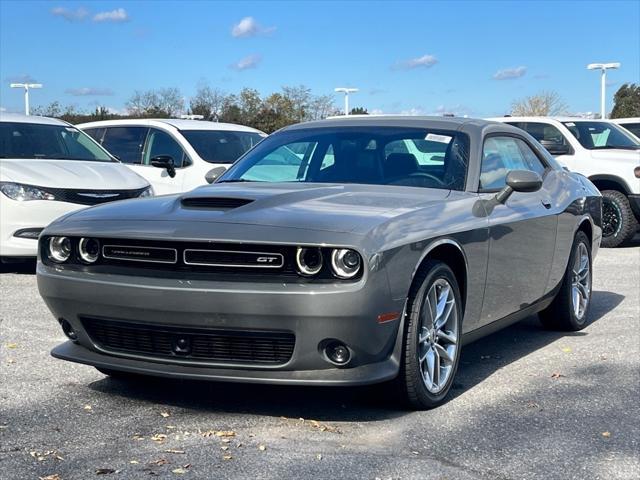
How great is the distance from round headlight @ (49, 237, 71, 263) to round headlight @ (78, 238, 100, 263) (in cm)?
11

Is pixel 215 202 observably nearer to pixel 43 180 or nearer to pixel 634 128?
pixel 43 180

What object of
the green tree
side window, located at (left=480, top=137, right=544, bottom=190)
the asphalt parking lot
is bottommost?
the asphalt parking lot

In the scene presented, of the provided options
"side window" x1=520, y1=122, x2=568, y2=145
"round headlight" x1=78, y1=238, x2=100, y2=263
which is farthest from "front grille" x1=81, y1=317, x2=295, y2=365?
"side window" x1=520, y1=122, x2=568, y2=145

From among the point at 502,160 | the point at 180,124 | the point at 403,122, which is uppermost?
the point at 180,124

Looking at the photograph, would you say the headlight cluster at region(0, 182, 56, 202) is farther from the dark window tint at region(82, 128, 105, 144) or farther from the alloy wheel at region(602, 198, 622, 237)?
the alloy wheel at region(602, 198, 622, 237)

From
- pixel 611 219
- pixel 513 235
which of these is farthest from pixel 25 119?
pixel 611 219

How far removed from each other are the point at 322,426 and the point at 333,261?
0.82 m

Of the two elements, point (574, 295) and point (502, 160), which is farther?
point (574, 295)

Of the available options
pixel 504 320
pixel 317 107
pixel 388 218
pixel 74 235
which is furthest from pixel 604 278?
pixel 317 107

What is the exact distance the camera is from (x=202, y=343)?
4.23m

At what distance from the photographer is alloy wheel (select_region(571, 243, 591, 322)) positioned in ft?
22.2

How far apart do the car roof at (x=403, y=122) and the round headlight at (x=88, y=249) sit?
79.5 inches

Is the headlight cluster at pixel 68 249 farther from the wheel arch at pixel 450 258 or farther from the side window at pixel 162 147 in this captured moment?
the side window at pixel 162 147

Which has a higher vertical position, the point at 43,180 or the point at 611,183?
the point at 43,180
